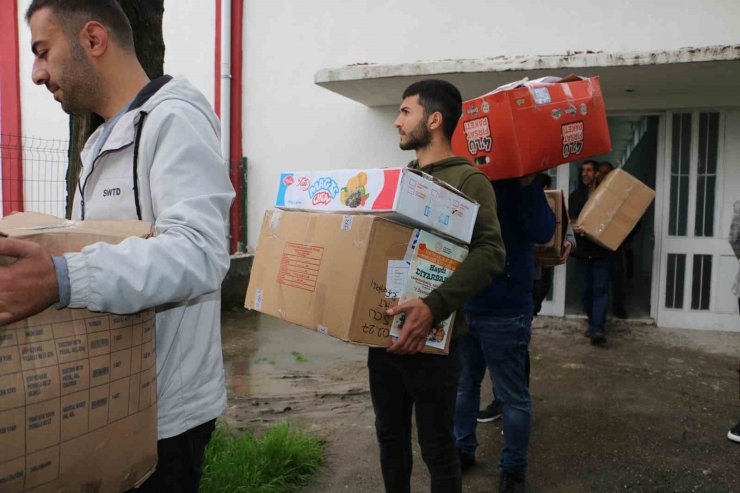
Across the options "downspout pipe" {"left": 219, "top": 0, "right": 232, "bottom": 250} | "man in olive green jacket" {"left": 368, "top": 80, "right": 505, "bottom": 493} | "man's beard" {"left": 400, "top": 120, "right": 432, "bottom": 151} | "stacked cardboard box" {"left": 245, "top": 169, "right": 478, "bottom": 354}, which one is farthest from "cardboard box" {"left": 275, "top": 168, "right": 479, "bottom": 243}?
"downspout pipe" {"left": 219, "top": 0, "right": 232, "bottom": 250}

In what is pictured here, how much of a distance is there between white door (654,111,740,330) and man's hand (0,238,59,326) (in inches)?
271

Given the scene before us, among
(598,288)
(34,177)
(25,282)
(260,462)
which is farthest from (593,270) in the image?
(34,177)

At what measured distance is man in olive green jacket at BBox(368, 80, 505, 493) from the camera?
2113 mm

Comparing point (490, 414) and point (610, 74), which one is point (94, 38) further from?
point (610, 74)

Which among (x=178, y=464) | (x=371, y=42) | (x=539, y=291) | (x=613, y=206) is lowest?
(x=178, y=464)

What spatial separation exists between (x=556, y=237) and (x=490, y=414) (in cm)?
134

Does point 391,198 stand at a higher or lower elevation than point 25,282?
higher

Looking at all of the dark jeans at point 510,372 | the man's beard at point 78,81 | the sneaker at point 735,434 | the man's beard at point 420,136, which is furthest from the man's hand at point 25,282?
the sneaker at point 735,434

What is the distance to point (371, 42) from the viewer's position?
295 inches

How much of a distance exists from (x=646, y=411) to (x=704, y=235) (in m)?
3.26

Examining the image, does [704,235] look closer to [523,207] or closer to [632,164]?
[632,164]

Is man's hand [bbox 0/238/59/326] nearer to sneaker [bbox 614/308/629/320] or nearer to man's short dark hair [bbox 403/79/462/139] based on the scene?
man's short dark hair [bbox 403/79/462/139]

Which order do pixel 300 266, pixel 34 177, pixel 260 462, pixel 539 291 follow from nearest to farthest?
pixel 300 266 → pixel 260 462 → pixel 539 291 → pixel 34 177

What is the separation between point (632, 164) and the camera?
10062 mm
